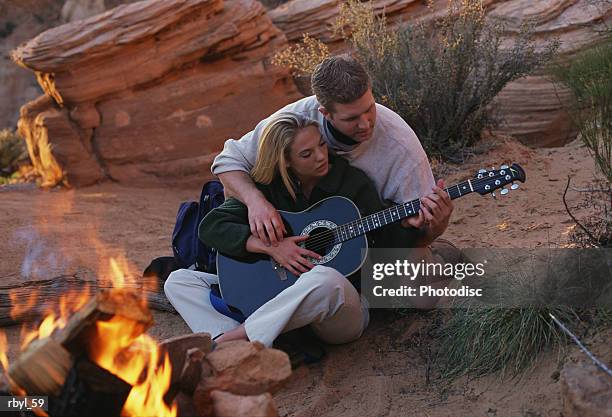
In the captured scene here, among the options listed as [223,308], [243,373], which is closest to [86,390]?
[243,373]

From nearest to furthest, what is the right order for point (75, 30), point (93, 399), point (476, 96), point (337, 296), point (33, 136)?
point (93, 399)
point (337, 296)
point (476, 96)
point (75, 30)
point (33, 136)

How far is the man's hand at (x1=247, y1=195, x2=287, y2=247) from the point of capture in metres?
3.73

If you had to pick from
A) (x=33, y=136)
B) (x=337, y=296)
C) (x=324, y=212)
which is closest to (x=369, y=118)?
(x=324, y=212)

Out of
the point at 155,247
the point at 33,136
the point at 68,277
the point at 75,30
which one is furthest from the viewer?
the point at 33,136

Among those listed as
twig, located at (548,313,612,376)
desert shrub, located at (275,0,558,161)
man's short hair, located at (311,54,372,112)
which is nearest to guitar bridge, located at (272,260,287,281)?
man's short hair, located at (311,54,372,112)

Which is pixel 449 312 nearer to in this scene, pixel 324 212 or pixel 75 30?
pixel 324 212

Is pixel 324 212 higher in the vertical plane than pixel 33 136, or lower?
higher

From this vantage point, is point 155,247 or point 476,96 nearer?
point 155,247

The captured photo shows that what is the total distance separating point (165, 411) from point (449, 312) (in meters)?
1.77

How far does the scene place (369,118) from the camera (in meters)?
3.65

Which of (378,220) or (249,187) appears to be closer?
(378,220)

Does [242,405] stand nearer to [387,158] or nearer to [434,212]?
[434,212]

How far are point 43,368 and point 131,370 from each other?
0.27 metres

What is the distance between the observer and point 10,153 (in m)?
10.9
